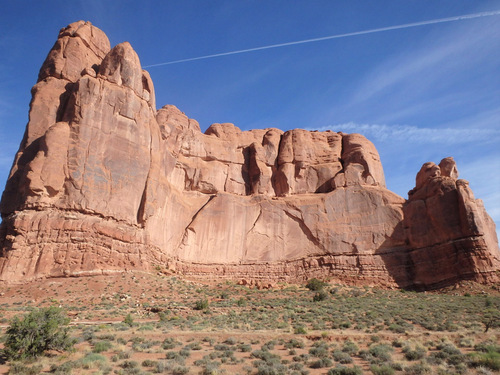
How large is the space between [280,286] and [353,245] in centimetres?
1134

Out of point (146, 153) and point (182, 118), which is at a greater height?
point (182, 118)

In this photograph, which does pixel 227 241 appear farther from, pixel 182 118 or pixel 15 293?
pixel 15 293

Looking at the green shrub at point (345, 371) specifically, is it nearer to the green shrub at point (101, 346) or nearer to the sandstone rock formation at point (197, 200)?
the green shrub at point (101, 346)

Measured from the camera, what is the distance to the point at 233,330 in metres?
18.6

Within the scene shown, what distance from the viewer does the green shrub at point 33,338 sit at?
11.9 metres

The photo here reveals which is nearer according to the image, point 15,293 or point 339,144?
point 15,293

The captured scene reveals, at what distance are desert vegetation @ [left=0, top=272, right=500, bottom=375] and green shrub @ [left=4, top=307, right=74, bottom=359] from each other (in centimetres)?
3

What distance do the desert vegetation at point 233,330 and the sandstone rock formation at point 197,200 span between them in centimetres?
418

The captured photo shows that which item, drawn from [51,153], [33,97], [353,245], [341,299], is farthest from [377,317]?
[33,97]

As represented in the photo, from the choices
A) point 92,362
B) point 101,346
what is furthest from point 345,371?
point 101,346

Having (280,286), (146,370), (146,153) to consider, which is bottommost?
(146,370)

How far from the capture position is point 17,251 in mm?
28562

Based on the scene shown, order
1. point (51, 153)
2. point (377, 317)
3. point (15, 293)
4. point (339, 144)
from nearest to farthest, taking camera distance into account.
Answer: point (377, 317) < point (15, 293) < point (51, 153) < point (339, 144)

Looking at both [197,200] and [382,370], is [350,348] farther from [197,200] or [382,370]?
[197,200]
